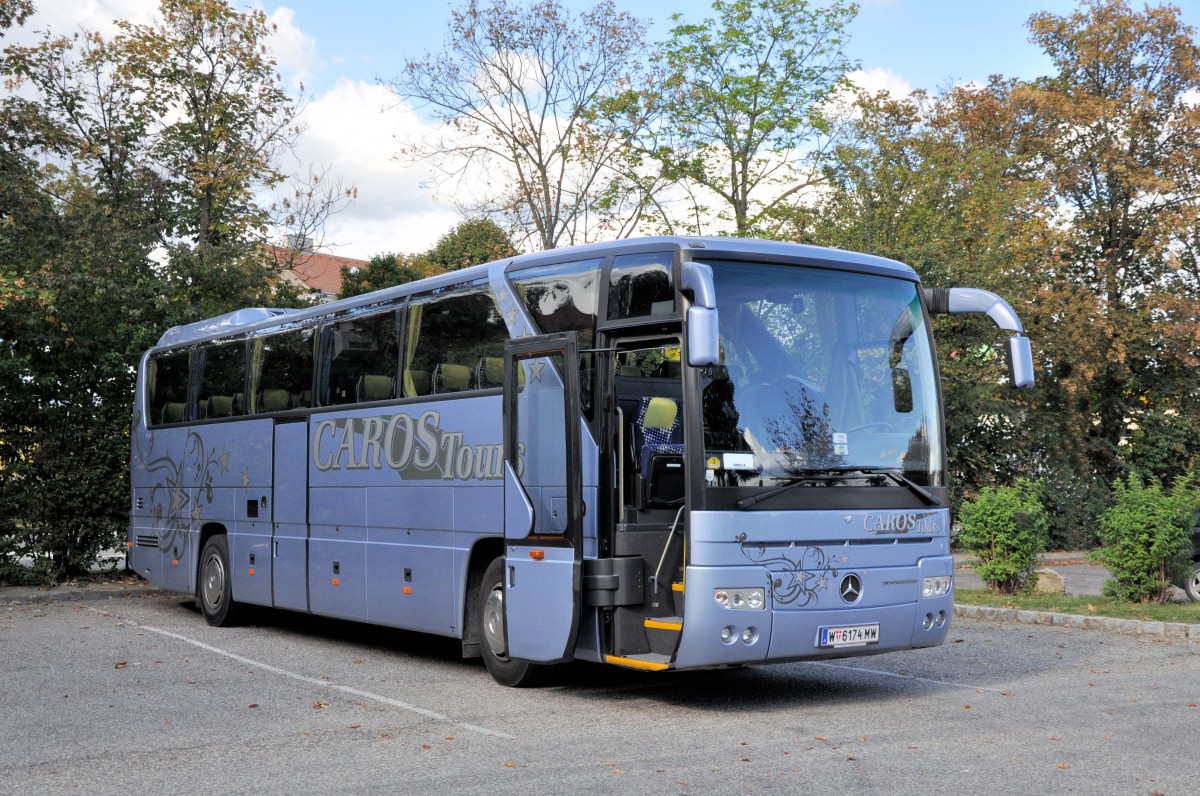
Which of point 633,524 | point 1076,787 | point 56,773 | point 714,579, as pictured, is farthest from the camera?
point 633,524

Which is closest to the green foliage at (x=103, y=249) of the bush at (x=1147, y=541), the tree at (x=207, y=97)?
the tree at (x=207, y=97)

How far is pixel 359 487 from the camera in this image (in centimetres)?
1284

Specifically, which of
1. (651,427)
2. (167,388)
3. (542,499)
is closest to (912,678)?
(651,427)

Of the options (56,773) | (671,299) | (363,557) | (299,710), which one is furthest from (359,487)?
(56,773)

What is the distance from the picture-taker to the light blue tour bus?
9.09 metres

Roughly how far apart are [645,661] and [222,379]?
8.76m

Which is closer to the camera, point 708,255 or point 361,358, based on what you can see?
point 708,255

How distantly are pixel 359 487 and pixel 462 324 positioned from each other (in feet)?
8.09

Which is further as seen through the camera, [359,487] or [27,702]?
[359,487]

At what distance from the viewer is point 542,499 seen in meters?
10.0

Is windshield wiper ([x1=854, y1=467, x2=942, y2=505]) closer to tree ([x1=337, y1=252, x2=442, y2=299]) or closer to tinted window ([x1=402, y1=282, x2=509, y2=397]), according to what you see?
tinted window ([x1=402, y1=282, x2=509, y2=397])

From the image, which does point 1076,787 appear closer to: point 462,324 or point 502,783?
point 502,783

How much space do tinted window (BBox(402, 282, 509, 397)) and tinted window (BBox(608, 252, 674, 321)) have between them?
132cm

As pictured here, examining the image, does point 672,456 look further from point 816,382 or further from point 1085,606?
point 1085,606
